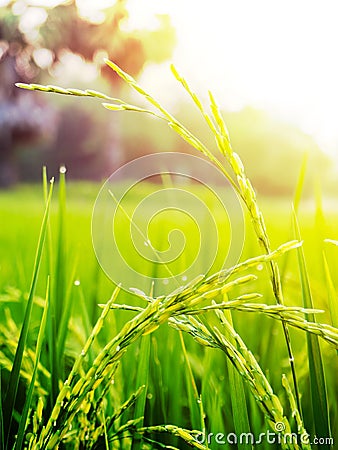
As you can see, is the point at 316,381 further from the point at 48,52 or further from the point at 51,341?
the point at 48,52

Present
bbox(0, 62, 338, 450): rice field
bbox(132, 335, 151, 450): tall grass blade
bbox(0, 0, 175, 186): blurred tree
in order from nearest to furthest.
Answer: bbox(0, 62, 338, 450): rice field, bbox(132, 335, 151, 450): tall grass blade, bbox(0, 0, 175, 186): blurred tree

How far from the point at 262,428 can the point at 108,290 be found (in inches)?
26.4

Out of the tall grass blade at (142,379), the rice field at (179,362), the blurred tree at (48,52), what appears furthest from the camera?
the blurred tree at (48,52)

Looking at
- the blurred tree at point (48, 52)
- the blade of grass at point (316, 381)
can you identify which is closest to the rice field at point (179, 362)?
the blade of grass at point (316, 381)

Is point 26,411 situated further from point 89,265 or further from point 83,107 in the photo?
point 83,107

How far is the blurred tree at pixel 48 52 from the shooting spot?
5.43m

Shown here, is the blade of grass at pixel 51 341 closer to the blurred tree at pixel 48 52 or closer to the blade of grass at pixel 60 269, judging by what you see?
the blade of grass at pixel 60 269

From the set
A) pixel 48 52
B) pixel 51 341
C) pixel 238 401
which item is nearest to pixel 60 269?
pixel 51 341

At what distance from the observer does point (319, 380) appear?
14.4 inches

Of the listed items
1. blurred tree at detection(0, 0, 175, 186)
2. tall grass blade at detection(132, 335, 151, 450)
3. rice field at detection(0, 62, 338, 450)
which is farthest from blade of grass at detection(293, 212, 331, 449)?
blurred tree at detection(0, 0, 175, 186)

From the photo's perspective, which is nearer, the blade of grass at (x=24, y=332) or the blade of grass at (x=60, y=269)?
the blade of grass at (x=24, y=332)

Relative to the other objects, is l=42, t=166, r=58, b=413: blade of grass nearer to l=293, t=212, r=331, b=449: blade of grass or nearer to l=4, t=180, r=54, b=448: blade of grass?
l=4, t=180, r=54, b=448: blade of grass

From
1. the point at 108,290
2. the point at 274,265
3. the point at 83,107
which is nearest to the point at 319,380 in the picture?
the point at 274,265

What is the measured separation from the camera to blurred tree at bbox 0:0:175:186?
17.8ft
